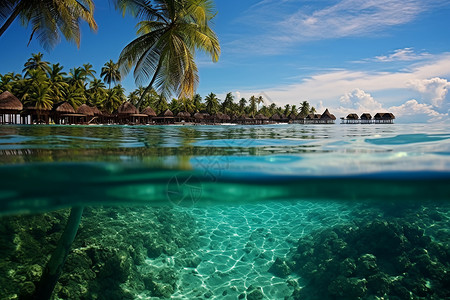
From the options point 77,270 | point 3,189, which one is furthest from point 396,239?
point 3,189

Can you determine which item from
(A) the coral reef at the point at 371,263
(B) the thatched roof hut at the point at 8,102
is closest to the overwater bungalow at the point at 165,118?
(B) the thatched roof hut at the point at 8,102

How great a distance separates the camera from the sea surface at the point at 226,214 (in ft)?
15.6

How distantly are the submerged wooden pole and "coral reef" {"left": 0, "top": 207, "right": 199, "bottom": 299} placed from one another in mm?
478

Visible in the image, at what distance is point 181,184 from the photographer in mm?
4965

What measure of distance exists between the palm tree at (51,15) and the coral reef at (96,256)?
1322 centimetres

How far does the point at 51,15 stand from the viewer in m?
18.9

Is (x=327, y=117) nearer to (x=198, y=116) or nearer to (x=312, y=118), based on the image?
(x=312, y=118)

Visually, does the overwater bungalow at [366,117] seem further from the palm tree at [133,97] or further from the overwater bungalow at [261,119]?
the palm tree at [133,97]

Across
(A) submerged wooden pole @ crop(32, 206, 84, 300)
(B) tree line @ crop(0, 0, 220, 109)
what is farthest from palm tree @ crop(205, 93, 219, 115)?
(A) submerged wooden pole @ crop(32, 206, 84, 300)

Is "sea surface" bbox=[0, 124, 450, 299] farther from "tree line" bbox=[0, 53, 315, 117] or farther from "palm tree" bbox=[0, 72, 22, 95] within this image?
"palm tree" bbox=[0, 72, 22, 95]

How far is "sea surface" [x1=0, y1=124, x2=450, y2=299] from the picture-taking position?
4.75m

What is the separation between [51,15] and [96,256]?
17.2 m

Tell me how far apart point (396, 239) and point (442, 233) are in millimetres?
3717

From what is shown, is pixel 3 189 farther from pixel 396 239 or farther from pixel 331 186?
pixel 396 239
